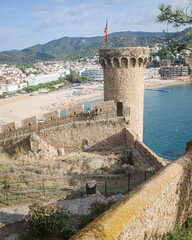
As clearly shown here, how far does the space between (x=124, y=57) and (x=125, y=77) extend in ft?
3.86

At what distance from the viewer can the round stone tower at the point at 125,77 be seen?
11.9m

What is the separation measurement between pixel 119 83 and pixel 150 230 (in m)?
9.42

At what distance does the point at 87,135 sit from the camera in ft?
41.0

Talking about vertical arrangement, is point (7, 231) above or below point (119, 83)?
below

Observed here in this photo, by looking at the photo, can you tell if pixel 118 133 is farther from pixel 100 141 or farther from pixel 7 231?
pixel 7 231

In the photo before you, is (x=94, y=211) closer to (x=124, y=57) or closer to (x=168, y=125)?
(x=124, y=57)

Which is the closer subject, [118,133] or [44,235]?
[44,235]

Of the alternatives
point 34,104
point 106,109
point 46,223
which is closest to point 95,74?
point 34,104

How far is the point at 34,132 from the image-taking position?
12.1 meters

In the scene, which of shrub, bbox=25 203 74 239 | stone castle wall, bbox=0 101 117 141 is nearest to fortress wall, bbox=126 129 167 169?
stone castle wall, bbox=0 101 117 141

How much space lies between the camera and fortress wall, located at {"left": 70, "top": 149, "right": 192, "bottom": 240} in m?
3.31

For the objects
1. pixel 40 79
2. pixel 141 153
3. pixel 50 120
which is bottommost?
pixel 141 153

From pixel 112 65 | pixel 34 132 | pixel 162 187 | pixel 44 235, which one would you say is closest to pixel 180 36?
pixel 162 187

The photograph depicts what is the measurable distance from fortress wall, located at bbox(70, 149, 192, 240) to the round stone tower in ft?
24.8
